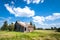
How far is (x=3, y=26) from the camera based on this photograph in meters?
70.5

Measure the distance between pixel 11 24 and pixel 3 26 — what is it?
691 centimetres

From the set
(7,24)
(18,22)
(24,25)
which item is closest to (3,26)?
(7,24)

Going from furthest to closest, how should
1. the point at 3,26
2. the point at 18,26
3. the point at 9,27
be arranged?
the point at 3,26, the point at 9,27, the point at 18,26

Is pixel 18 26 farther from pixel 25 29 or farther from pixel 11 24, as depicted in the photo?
pixel 11 24

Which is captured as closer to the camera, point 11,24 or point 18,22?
point 18,22

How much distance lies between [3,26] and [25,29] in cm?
2304

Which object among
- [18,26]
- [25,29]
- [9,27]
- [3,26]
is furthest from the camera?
[3,26]

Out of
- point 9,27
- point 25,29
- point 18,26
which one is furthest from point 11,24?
point 25,29

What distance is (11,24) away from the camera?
66.6 meters

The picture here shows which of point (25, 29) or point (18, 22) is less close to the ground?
point (18, 22)

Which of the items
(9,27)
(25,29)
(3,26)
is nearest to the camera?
(25,29)

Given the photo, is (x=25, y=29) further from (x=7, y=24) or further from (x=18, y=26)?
(x=7, y=24)

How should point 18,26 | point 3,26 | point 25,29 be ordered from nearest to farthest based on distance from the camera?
point 25,29
point 18,26
point 3,26

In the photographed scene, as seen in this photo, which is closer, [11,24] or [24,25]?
[24,25]
